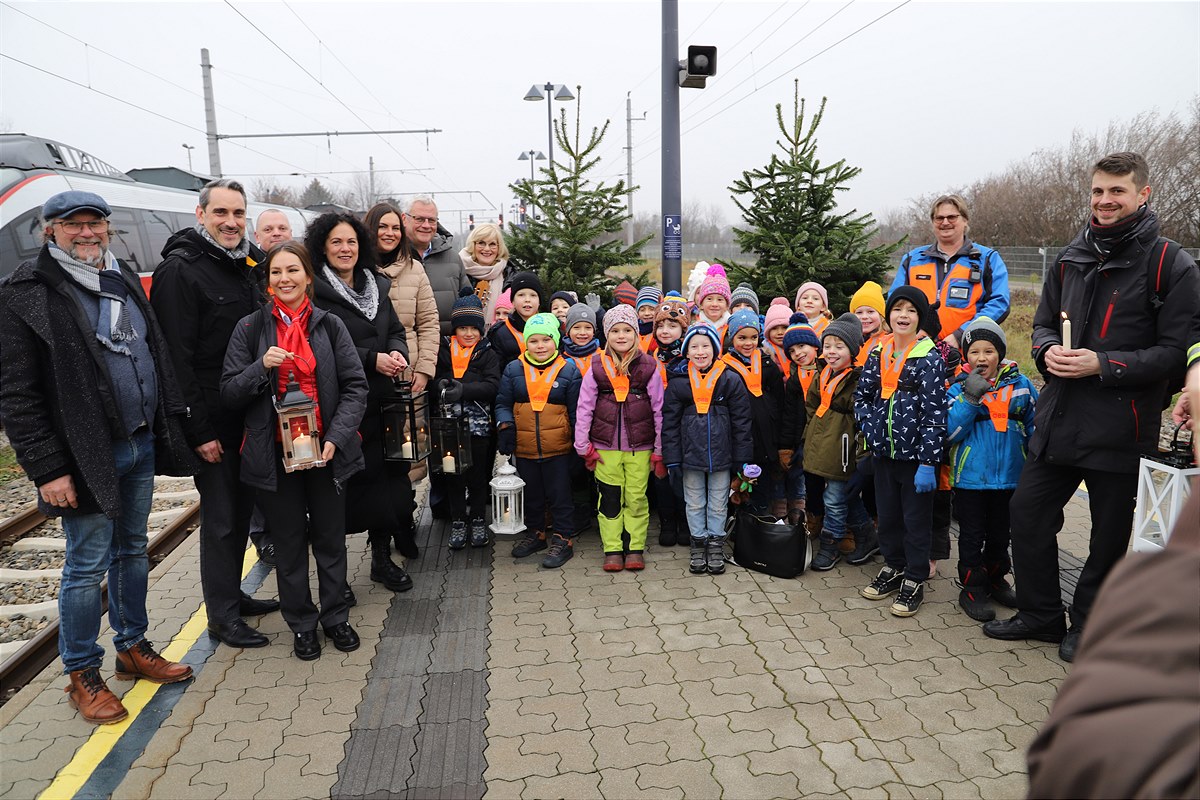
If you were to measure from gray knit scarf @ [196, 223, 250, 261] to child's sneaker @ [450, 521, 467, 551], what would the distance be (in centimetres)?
241

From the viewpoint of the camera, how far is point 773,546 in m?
5.08

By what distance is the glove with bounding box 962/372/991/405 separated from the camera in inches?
175

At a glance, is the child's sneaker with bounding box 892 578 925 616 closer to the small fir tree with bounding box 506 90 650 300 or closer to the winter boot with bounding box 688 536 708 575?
the winter boot with bounding box 688 536 708 575

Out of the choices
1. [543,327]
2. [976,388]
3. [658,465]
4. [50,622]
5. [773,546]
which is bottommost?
[50,622]

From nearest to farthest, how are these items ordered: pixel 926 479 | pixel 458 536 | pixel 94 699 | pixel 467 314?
pixel 94 699, pixel 926 479, pixel 467 314, pixel 458 536

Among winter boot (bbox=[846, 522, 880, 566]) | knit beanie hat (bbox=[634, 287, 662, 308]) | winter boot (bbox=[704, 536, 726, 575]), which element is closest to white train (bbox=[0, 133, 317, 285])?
knit beanie hat (bbox=[634, 287, 662, 308])

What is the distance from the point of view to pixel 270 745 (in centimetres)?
341

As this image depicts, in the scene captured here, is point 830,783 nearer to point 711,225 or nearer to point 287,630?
point 287,630

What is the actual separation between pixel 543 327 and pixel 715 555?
1.94 metres

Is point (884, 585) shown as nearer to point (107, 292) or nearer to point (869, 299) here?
point (869, 299)

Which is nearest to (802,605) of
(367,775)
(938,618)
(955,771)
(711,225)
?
(938,618)

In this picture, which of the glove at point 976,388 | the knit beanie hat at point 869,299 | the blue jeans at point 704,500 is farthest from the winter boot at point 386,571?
the knit beanie hat at point 869,299

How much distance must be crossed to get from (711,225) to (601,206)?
7735 cm

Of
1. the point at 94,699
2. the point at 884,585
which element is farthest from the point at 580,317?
the point at 94,699
